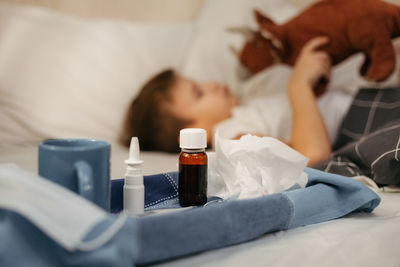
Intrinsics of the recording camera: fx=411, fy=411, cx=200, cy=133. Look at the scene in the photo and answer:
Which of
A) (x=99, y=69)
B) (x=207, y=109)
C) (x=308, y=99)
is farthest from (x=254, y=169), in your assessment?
(x=99, y=69)

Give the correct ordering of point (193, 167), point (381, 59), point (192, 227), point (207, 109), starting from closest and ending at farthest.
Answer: point (192, 227), point (193, 167), point (381, 59), point (207, 109)

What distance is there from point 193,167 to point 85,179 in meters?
0.15

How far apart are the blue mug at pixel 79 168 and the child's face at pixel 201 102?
2.51 ft

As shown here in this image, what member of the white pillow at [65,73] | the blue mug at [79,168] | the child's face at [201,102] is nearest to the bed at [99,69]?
the white pillow at [65,73]

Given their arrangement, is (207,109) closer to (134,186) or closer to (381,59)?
(381,59)

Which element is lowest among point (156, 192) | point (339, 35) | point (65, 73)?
point (156, 192)

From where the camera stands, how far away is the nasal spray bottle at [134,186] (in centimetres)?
49

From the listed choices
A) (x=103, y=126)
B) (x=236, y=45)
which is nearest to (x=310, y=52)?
(x=236, y=45)

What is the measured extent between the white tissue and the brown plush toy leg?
1.87 ft

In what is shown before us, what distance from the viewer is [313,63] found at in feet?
3.53

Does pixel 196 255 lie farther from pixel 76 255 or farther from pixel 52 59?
pixel 52 59

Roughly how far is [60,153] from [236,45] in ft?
3.40

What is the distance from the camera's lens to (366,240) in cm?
48

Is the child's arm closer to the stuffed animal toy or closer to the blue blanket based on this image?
the stuffed animal toy
